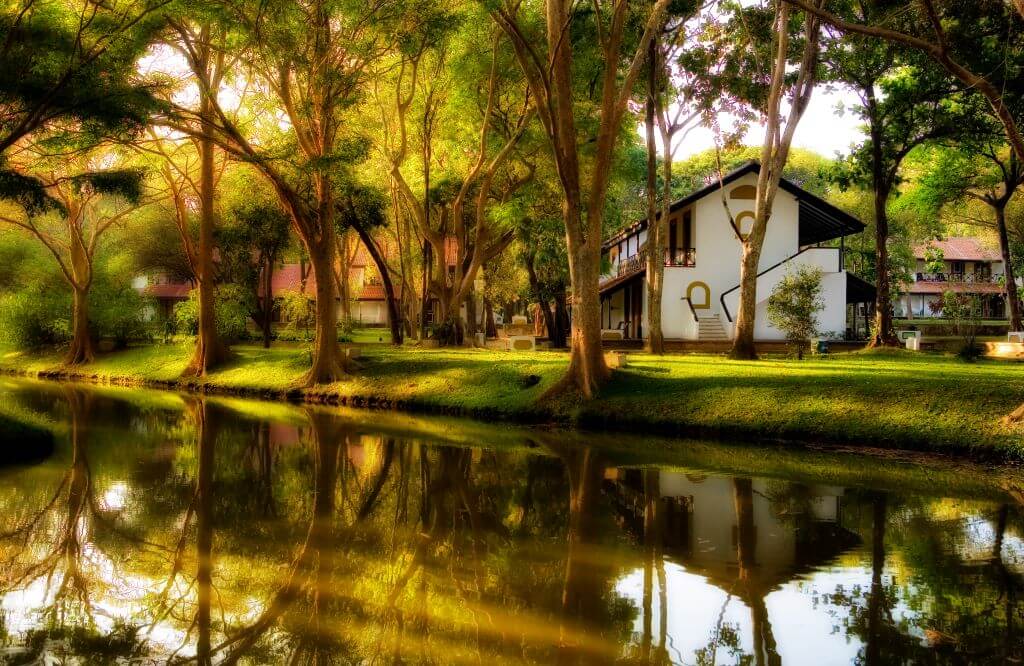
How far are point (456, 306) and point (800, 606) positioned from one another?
81.2ft

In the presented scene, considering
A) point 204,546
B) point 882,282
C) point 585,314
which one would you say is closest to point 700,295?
point 882,282

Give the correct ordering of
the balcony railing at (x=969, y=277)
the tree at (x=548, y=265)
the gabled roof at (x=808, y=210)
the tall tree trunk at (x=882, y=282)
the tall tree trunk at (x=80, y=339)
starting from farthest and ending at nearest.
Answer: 1. the balcony railing at (x=969, y=277)
2. the tall tree trunk at (x=80, y=339)
3. the gabled roof at (x=808, y=210)
4. the tree at (x=548, y=265)
5. the tall tree trunk at (x=882, y=282)

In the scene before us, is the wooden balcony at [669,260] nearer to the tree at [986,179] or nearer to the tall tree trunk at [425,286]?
the tall tree trunk at [425,286]

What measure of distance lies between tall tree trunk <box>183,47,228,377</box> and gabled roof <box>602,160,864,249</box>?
17.5 meters

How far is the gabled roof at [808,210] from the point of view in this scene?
34.8 m

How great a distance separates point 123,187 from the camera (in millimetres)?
18297

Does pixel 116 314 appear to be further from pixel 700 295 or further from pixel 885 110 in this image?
pixel 885 110

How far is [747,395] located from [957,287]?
5091 centimetres

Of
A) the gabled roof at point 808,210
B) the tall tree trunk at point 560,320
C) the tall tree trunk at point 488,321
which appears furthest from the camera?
the tall tree trunk at point 488,321

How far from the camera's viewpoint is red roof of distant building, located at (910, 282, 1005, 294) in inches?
→ 2320

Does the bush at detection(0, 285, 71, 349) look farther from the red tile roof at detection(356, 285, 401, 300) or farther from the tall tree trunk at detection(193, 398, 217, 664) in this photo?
the tall tree trunk at detection(193, 398, 217, 664)

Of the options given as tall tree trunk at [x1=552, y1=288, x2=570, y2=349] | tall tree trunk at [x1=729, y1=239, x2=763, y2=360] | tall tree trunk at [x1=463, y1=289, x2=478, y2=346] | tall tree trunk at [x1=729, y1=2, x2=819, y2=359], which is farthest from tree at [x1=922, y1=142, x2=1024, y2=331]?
tall tree trunk at [x1=463, y1=289, x2=478, y2=346]

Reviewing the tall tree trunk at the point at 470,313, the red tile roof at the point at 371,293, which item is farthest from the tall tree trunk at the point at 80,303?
the red tile roof at the point at 371,293

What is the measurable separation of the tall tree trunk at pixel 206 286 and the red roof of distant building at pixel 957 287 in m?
46.7
